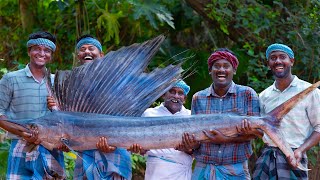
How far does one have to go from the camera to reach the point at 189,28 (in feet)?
28.6

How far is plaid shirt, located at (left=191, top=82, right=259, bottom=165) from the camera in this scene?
167 inches

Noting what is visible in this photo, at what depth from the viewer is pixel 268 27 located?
24.6ft

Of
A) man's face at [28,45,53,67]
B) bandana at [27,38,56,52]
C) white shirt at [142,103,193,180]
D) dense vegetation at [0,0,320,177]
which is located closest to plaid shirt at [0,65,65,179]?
man's face at [28,45,53,67]

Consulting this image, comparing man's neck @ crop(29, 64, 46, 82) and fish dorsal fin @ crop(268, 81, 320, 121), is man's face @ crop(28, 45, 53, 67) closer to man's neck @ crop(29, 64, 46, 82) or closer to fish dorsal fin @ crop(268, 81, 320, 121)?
man's neck @ crop(29, 64, 46, 82)

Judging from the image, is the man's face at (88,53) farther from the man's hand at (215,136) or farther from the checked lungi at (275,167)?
the checked lungi at (275,167)

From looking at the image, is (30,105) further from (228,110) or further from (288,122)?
(288,122)

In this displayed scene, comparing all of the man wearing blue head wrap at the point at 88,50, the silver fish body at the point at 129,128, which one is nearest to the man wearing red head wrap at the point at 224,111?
the silver fish body at the point at 129,128

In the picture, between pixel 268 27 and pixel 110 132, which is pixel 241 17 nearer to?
pixel 268 27

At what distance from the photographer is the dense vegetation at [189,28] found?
744 centimetres

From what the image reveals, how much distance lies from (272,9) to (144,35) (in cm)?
184

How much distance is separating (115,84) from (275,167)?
4.66 ft

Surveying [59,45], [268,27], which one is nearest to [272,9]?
[268,27]

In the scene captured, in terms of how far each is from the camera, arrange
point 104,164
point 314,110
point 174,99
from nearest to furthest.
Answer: point 104,164 < point 314,110 < point 174,99

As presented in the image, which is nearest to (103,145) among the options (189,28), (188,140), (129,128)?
(129,128)
